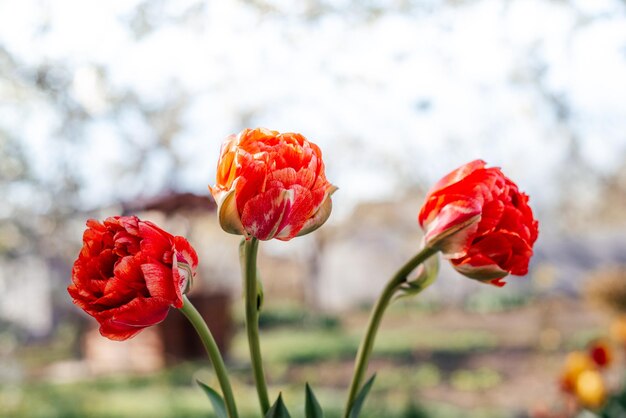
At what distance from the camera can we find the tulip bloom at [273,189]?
42cm

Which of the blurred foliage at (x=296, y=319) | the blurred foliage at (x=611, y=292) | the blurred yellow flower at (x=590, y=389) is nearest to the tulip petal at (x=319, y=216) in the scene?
the blurred yellow flower at (x=590, y=389)

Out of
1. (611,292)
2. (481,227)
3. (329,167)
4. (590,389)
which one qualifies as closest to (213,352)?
(481,227)

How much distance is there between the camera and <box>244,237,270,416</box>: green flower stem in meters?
0.44

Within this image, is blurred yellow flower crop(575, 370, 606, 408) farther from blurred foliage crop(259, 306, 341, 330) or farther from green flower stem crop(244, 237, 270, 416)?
blurred foliage crop(259, 306, 341, 330)

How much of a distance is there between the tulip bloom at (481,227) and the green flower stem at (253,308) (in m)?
0.12

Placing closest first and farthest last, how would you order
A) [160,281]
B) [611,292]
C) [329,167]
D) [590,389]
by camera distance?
[160,281], [590,389], [611,292], [329,167]

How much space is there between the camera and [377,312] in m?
0.49

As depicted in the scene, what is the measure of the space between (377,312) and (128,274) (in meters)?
0.17

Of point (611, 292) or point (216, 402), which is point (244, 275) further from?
point (611, 292)

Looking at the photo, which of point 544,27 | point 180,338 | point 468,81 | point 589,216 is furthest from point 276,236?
point 589,216

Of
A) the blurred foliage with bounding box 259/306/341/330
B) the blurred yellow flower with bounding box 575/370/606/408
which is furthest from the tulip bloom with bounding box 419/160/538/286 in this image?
the blurred foliage with bounding box 259/306/341/330

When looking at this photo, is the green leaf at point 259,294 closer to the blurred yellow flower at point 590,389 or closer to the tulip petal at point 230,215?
the tulip petal at point 230,215

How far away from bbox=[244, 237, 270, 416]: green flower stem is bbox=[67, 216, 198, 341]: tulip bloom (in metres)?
0.04

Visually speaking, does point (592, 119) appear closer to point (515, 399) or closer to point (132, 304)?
point (515, 399)
